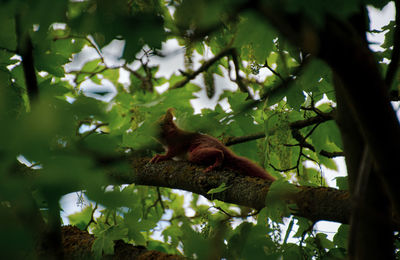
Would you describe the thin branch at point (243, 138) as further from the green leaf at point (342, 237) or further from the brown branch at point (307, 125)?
the green leaf at point (342, 237)

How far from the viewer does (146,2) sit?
187 centimetres

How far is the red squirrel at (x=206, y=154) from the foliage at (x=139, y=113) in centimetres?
13

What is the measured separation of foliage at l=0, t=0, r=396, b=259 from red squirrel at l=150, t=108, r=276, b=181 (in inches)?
5.2

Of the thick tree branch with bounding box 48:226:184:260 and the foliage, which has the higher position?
the foliage

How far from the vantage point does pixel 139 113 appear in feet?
11.7

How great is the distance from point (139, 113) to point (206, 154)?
0.78 metres

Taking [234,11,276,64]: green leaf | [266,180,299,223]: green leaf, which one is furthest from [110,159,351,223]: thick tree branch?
[234,11,276,64]: green leaf

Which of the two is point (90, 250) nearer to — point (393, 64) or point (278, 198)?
point (278, 198)

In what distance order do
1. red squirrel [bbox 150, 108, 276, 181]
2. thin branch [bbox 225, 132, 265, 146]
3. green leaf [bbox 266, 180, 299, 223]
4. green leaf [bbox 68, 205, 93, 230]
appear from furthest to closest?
green leaf [bbox 68, 205, 93, 230] → red squirrel [bbox 150, 108, 276, 181] → thin branch [bbox 225, 132, 265, 146] → green leaf [bbox 266, 180, 299, 223]

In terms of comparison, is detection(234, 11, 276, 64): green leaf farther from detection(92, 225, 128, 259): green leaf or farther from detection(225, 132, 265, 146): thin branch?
detection(92, 225, 128, 259): green leaf

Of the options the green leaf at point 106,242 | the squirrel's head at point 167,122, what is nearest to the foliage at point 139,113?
the green leaf at point 106,242

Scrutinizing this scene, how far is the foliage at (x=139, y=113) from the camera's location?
0.86m

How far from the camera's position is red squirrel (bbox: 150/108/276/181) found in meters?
3.34

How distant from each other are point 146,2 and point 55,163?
1253mm
